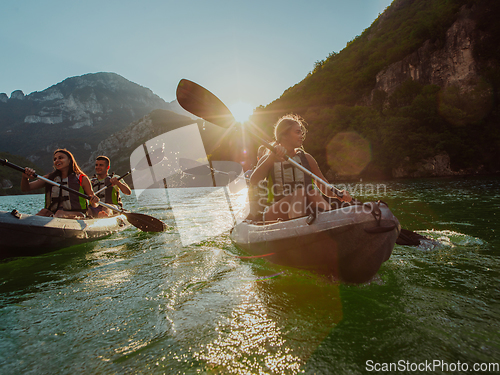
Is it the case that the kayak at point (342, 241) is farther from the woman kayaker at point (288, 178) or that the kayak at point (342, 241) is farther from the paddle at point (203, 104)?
the paddle at point (203, 104)

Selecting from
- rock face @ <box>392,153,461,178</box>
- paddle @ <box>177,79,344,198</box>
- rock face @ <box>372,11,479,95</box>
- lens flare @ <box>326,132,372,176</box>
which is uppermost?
rock face @ <box>372,11,479,95</box>

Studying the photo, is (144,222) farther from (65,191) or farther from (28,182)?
(28,182)

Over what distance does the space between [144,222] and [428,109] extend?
46.2 m

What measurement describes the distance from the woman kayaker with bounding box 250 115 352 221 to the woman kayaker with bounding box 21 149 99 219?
4.11m

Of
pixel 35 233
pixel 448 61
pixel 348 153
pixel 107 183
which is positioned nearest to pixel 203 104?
pixel 35 233

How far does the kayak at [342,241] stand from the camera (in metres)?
2.74

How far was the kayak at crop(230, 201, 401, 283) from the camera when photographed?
2740mm

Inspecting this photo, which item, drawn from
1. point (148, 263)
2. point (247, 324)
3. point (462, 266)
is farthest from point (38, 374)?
point (462, 266)

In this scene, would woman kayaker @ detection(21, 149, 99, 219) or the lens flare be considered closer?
woman kayaker @ detection(21, 149, 99, 219)

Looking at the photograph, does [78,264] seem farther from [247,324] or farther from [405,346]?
[405,346]

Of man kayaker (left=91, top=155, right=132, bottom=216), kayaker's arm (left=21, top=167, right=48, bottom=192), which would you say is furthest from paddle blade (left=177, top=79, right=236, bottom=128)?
man kayaker (left=91, top=155, right=132, bottom=216)

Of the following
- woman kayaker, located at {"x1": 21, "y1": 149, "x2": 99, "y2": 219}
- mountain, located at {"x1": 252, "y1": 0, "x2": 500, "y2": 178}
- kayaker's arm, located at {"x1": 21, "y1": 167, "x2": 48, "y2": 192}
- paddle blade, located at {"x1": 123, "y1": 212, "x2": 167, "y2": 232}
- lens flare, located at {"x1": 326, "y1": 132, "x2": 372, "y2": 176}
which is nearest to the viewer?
kayaker's arm, located at {"x1": 21, "y1": 167, "x2": 48, "y2": 192}

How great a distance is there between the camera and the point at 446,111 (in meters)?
38.8

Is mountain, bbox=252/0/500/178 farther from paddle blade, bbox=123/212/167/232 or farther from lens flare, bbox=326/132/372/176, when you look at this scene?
paddle blade, bbox=123/212/167/232
